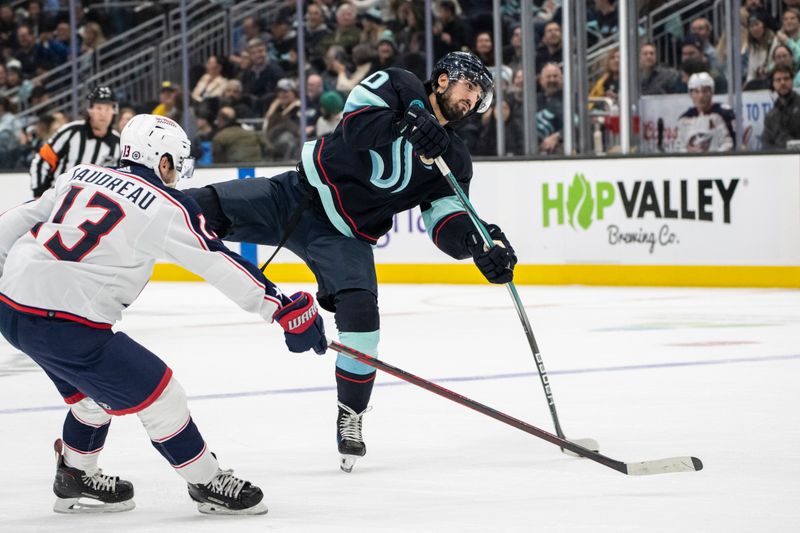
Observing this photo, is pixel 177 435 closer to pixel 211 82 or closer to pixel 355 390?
pixel 355 390

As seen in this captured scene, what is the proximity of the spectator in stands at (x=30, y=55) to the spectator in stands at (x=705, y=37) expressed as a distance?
6.59 meters

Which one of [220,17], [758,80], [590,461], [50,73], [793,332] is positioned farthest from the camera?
[50,73]

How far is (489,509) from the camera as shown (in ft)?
10.7

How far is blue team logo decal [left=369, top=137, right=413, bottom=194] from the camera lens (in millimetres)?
4059

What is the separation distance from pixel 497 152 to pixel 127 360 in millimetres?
7328

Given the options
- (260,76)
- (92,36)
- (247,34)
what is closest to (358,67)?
(260,76)

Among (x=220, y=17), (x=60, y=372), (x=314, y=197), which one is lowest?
(x=60, y=372)

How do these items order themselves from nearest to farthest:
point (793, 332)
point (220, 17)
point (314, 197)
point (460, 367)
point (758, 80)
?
point (314, 197) < point (460, 367) < point (793, 332) < point (758, 80) < point (220, 17)

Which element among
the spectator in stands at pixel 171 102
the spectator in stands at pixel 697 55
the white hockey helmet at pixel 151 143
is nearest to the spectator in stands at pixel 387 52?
the spectator in stands at pixel 171 102

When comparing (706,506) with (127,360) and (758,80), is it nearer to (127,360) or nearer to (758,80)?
(127,360)

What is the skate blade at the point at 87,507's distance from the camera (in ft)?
10.9

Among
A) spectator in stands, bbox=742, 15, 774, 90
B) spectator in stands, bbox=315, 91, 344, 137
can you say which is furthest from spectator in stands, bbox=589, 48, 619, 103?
spectator in stands, bbox=315, 91, 344, 137

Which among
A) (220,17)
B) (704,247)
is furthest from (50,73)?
(704,247)

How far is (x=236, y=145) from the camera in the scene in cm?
1145
